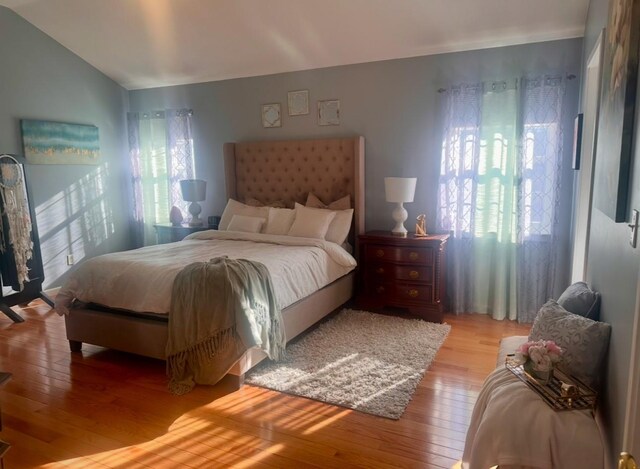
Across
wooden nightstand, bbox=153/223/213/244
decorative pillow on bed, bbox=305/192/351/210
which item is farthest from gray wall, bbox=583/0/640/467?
wooden nightstand, bbox=153/223/213/244

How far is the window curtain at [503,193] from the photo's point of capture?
3803mm

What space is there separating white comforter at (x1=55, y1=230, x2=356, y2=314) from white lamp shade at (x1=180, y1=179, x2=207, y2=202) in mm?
1228

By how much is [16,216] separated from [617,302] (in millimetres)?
4705

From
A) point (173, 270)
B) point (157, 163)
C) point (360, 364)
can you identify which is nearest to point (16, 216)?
point (157, 163)

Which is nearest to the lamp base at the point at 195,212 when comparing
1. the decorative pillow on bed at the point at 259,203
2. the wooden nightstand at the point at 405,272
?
the decorative pillow on bed at the point at 259,203

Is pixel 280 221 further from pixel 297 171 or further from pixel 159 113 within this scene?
pixel 159 113

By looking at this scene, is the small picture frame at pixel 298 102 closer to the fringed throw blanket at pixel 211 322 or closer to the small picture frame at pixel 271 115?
the small picture frame at pixel 271 115

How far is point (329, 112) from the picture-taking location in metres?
4.72

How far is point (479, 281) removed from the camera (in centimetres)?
419

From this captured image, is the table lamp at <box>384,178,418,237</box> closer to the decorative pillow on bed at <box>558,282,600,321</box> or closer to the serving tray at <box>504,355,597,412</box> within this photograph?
the decorative pillow on bed at <box>558,282,600,321</box>

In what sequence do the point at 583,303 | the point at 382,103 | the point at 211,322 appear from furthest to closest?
the point at 382,103 < the point at 211,322 < the point at 583,303

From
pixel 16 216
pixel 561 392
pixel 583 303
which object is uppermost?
pixel 16 216

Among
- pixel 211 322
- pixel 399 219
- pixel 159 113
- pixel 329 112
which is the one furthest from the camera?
pixel 159 113

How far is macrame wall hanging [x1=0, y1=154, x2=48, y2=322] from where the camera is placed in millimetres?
4086
